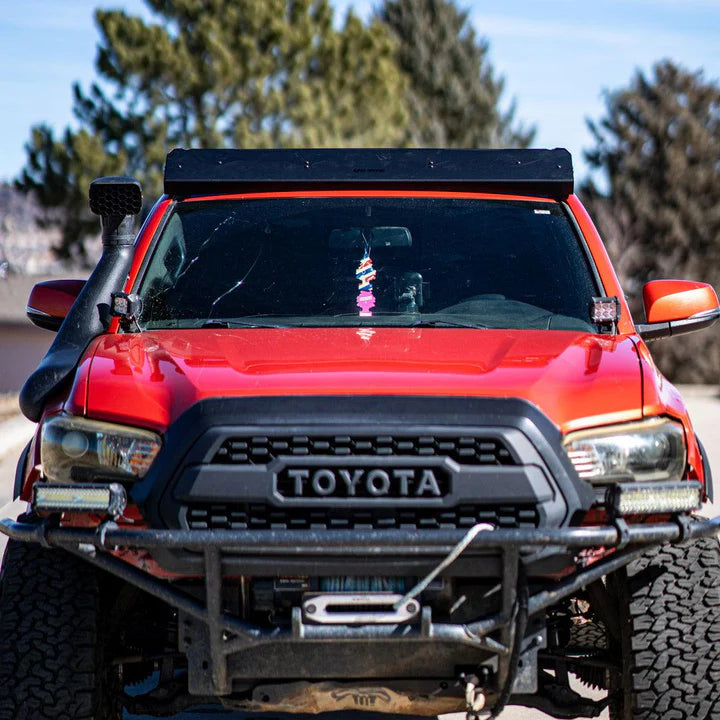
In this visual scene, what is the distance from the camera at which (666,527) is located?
3.78 metres

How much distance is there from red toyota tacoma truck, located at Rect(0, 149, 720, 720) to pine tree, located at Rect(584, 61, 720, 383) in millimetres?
28842

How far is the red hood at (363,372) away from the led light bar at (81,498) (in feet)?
0.69

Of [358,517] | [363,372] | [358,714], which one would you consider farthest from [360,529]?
[358,714]

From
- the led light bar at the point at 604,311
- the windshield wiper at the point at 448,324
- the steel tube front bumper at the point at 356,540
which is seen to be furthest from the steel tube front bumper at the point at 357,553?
the windshield wiper at the point at 448,324

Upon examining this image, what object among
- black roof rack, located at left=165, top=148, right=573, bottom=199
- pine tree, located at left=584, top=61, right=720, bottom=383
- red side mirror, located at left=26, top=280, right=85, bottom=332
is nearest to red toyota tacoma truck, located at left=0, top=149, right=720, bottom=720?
red side mirror, located at left=26, top=280, right=85, bottom=332

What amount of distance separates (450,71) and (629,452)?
186ft

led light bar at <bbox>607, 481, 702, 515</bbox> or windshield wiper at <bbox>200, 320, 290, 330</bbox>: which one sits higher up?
windshield wiper at <bbox>200, 320, 290, 330</bbox>

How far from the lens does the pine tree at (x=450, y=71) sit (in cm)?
5825

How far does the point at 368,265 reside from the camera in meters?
5.12

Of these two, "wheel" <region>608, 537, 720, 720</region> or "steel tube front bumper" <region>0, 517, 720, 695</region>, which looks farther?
"wheel" <region>608, 537, 720, 720</region>

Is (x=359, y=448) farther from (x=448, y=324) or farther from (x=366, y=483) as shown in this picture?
(x=448, y=324)

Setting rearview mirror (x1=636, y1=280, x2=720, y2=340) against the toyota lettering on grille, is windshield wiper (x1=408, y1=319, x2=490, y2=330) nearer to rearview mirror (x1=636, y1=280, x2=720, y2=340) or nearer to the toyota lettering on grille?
rearview mirror (x1=636, y1=280, x2=720, y2=340)

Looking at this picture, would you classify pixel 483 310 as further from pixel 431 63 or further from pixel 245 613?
pixel 431 63

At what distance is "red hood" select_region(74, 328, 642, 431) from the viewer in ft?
12.6
